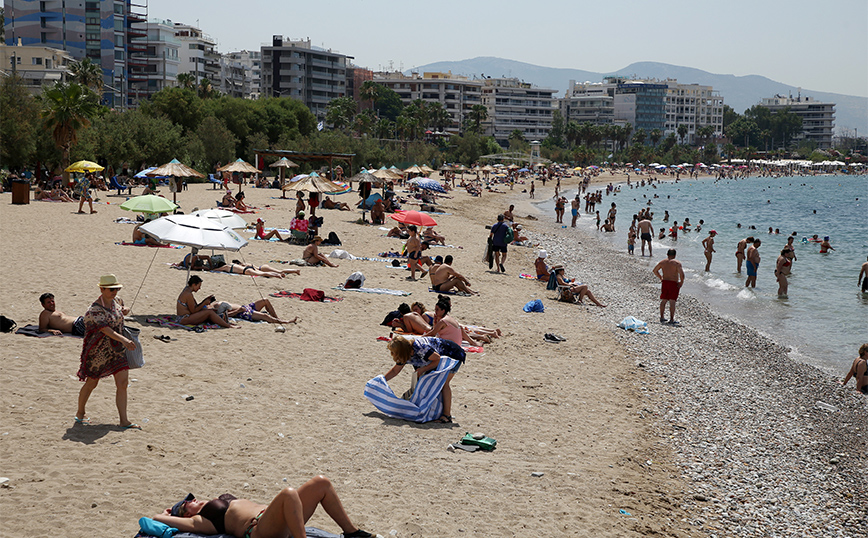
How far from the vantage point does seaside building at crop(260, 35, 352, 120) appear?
114 metres


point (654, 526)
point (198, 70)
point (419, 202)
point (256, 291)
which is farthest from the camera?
point (198, 70)

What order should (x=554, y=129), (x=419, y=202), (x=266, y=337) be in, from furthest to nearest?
1. (x=554, y=129)
2. (x=419, y=202)
3. (x=266, y=337)

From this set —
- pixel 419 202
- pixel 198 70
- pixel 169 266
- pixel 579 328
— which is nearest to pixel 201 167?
pixel 419 202

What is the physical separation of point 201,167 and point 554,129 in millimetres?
108036

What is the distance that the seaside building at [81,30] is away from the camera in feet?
300

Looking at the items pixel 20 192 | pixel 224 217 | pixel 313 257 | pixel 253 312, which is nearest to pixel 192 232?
pixel 253 312

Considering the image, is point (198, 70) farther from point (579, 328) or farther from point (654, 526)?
point (654, 526)

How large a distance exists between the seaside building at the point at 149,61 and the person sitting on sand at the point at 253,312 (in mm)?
95663

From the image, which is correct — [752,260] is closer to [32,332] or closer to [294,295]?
[294,295]

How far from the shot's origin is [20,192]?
2584 cm

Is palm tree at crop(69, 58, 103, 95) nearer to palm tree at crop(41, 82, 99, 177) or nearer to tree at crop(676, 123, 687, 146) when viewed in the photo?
palm tree at crop(41, 82, 99, 177)

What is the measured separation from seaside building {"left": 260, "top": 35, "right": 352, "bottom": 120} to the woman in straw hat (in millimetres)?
109307

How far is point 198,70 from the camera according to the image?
109 metres

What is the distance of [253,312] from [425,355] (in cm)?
458
